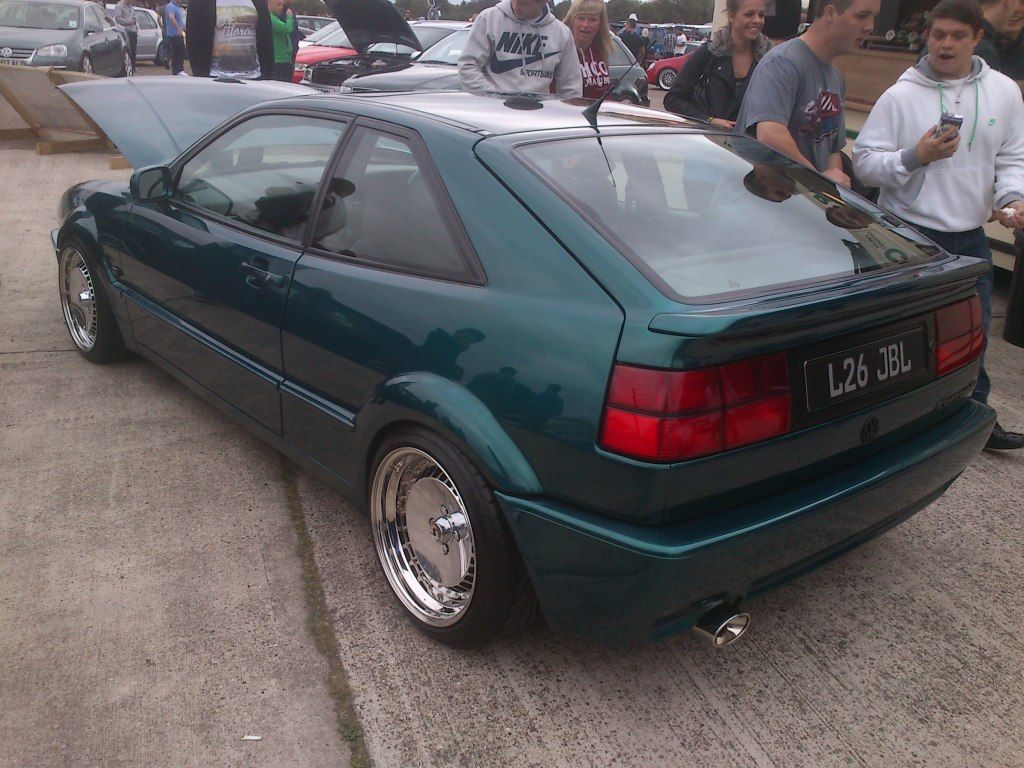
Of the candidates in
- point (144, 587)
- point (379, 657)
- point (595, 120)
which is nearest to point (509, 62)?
point (595, 120)

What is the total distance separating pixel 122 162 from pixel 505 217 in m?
7.93

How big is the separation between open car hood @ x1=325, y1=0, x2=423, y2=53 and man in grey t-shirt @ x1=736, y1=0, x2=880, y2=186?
7318 mm

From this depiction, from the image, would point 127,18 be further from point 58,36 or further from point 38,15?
point 58,36

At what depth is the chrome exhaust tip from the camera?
216 centimetres

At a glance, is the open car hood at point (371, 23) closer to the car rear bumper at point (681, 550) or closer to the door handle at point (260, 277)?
the door handle at point (260, 277)

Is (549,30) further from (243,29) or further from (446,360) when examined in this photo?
(243,29)

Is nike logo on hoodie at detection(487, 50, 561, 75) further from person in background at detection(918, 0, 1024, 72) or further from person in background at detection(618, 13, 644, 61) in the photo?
person in background at detection(618, 13, 644, 61)

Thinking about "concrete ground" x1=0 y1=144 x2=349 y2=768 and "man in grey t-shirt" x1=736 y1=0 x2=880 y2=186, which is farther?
"man in grey t-shirt" x1=736 y1=0 x2=880 y2=186

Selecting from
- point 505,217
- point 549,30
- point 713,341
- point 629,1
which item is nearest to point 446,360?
point 505,217

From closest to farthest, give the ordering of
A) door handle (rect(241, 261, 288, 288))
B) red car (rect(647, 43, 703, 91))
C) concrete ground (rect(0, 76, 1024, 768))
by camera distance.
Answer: concrete ground (rect(0, 76, 1024, 768)), door handle (rect(241, 261, 288, 288)), red car (rect(647, 43, 703, 91))

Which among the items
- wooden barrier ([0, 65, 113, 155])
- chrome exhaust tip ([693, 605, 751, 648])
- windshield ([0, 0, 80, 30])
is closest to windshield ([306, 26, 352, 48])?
wooden barrier ([0, 65, 113, 155])

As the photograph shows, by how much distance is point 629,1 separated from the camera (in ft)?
226

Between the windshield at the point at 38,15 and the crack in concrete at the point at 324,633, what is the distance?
13730 mm

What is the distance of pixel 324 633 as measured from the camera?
266cm
